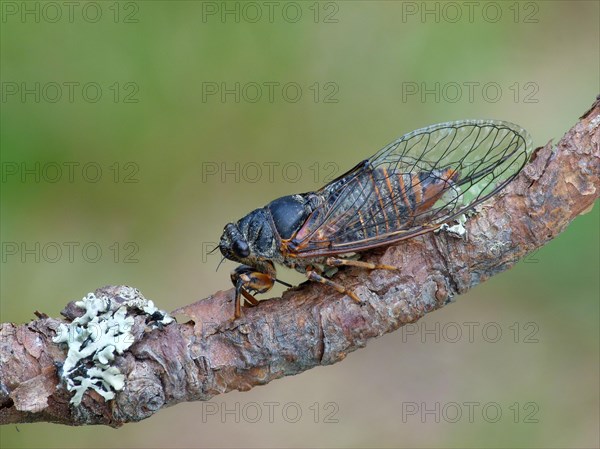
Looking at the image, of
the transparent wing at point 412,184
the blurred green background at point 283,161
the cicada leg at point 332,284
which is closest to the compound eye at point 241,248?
the transparent wing at point 412,184

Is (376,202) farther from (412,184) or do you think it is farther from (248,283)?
(248,283)

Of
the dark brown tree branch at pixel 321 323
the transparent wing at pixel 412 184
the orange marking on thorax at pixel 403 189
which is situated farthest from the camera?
the orange marking on thorax at pixel 403 189

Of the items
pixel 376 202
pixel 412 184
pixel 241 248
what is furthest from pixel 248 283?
pixel 412 184

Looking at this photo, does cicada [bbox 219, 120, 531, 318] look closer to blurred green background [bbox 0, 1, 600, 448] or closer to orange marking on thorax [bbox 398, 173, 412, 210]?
orange marking on thorax [bbox 398, 173, 412, 210]

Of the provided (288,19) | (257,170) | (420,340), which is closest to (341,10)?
(288,19)

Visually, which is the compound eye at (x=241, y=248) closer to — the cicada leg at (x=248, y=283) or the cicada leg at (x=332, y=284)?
the cicada leg at (x=248, y=283)
